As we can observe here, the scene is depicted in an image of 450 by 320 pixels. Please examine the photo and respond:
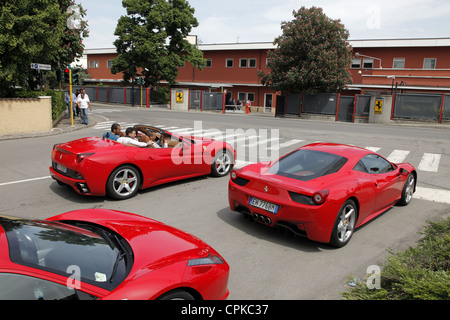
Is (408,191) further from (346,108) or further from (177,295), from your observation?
(346,108)

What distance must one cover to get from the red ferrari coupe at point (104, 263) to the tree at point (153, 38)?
3922 cm

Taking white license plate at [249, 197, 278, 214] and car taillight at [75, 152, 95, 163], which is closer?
white license plate at [249, 197, 278, 214]

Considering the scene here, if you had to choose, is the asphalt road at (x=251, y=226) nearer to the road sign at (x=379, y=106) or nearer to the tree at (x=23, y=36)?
the tree at (x=23, y=36)

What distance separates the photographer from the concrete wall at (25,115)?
15.5m

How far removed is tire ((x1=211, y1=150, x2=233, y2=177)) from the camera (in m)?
8.78

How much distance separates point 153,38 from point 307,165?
3832 centimetres

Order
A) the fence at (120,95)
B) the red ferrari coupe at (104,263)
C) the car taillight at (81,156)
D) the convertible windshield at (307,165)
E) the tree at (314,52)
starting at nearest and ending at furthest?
the red ferrari coupe at (104,263)
the convertible windshield at (307,165)
the car taillight at (81,156)
the tree at (314,52)
the fence at (120,95)

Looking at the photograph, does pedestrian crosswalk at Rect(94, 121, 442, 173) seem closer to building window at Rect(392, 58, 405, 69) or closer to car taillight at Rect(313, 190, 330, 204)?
car taillight at Rect(313, 190, 330, 204)

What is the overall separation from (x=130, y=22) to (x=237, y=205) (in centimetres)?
4060

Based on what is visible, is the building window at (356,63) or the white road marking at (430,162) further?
the building window at (356,63)

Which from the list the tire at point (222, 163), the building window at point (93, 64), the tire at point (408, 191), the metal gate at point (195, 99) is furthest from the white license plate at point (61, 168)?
the building window at point (93, 64)

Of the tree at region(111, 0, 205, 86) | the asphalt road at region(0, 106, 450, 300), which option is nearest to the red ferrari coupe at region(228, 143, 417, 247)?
the asphalt road at region(0, 106, 450, 300)

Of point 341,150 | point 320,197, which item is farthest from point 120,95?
point 320,197

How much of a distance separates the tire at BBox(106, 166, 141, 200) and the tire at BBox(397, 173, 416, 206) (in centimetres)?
513
